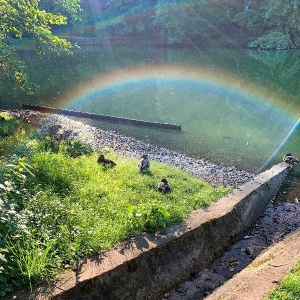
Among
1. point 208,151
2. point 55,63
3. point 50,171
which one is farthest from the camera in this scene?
point 55,63

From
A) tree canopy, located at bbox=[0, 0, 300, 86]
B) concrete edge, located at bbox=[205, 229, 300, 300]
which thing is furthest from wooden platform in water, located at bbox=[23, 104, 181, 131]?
tree canopy, located at bbox=[0, 0, 300, 86]

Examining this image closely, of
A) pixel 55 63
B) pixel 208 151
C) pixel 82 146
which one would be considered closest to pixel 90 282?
pixel 82 146

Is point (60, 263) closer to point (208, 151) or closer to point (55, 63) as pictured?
point (208, 151)

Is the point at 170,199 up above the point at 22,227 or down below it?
below

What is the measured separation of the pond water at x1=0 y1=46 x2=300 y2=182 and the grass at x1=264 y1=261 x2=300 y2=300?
7728mm

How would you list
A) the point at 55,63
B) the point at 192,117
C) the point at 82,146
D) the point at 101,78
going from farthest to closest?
the point at 55,63 < the point at 101,78 < the point at 192,117 < the point at 82,146

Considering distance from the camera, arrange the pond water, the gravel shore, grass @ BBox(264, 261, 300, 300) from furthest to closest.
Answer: the pond water → the gravel shore → grass @ BBox(264, 261, 300, 300)

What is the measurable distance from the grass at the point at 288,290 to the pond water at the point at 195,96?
7.73 m

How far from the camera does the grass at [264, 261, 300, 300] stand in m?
4.53

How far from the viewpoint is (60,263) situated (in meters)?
5.16

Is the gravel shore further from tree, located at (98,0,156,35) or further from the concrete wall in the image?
tree, located at (98,0,156,35)

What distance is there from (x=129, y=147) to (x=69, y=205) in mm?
7204

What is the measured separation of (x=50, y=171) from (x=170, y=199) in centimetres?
290

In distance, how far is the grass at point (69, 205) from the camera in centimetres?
496
